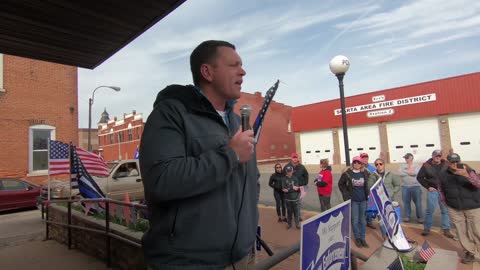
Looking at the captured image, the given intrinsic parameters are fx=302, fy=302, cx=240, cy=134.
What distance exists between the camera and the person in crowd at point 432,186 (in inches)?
254

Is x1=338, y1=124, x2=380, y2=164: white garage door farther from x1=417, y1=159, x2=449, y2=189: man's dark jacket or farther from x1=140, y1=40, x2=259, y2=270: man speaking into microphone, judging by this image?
x1=140, y1=40, x2=259, y2=270: man speaking into microphone

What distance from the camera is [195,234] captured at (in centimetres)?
133

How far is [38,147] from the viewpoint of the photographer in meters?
13.8

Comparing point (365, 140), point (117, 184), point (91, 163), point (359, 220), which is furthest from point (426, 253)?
point (365, 140)

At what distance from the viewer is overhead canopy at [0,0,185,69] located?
3137mm

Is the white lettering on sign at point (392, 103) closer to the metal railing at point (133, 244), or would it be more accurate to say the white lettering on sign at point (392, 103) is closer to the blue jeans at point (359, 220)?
the blue jeans at point (359, 220)

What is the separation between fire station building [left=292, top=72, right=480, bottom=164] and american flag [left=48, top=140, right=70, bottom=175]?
2349 centimetres

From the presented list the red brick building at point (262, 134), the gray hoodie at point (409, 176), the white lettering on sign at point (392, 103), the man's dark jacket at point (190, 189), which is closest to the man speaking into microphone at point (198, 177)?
the man's dark jacket at point (190, 189)

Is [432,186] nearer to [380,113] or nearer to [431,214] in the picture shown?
[431,214]

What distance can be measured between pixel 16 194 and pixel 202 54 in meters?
12.9

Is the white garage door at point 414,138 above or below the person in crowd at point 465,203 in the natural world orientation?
above

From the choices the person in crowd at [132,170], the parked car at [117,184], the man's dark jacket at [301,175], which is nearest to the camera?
the man's dark jacket at [301,175]

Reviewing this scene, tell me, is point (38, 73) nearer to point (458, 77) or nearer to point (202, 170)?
point (202, 170)

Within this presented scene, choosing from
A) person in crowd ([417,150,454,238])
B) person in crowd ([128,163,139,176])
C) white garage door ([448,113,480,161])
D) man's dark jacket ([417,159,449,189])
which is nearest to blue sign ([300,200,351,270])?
person in crowd ([417,150,454,238])
